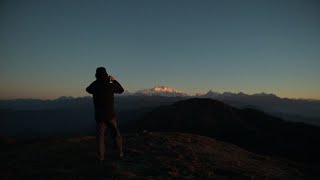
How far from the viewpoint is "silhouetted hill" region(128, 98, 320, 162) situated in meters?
83.6

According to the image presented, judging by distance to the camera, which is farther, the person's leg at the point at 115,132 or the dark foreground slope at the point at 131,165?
the person's leg at the point at 115,132

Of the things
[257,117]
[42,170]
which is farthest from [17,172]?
[257,117]

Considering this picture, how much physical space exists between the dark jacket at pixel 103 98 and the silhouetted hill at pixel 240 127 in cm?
7073

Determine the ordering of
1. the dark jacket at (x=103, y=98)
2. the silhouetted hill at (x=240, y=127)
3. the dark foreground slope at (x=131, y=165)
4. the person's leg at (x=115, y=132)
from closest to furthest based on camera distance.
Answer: the dark foreground slope at (x=131, y=165) → the dark jacket at (x=103, y=98) → the person's leg at (x=115, y=132) → the silhouetted hill at (x=240, y=127)

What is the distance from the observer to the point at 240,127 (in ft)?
335

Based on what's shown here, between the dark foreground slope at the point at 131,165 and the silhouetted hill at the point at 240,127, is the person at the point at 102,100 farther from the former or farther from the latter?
the silhouetted hill at the point at 240,127

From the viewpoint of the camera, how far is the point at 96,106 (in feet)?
35.8

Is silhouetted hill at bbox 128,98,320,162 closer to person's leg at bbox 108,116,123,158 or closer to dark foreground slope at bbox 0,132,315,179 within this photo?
dark foreground slope at bbox 0,132,315,179

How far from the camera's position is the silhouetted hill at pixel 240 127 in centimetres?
8356

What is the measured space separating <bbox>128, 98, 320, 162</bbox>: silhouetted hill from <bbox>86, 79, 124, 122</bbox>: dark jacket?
70.7 metres

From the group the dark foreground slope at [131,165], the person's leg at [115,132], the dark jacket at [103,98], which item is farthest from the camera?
the person's leg at [115,132]

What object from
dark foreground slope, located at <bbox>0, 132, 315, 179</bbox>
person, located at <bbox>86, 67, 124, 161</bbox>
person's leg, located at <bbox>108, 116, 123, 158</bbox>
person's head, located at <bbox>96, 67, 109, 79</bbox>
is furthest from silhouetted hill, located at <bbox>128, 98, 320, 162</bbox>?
person's head, located at <bbox>96, 67, 109, 79</bbox>

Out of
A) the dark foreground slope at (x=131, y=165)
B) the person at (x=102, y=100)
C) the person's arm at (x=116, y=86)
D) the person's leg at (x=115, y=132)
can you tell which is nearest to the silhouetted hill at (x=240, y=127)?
the dark foreground slope at (x=131, y=165)

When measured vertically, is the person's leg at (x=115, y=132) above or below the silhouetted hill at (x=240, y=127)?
above
